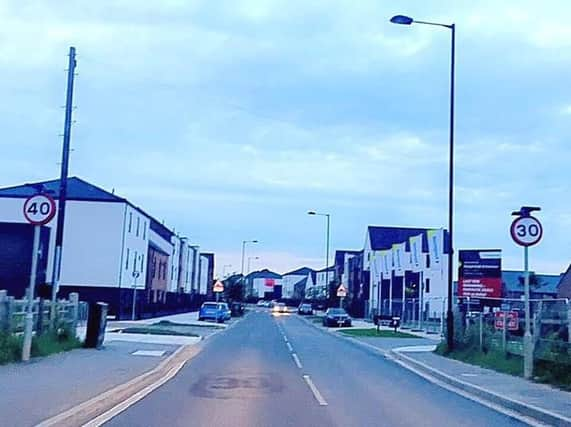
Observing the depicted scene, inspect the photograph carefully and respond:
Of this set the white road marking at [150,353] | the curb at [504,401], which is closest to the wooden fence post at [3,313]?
the white road marking at [150,353]

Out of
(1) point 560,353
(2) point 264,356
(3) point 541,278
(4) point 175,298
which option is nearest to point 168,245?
(4) point 175,298

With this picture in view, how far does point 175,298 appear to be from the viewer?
87875 millimetres

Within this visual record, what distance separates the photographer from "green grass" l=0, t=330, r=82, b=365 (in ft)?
62.6

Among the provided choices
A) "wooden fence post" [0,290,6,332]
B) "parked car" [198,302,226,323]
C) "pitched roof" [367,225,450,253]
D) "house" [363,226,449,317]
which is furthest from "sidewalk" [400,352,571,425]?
"pitched roof" [367,225,450,253]

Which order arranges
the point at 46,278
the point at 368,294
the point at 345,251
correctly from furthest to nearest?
the point at 345,251 → the point at 368,294 → the point at 46,278

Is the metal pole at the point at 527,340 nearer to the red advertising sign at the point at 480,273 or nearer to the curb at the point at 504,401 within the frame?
the curb at the point at 504,401

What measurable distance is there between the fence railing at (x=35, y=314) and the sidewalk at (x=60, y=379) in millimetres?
1119

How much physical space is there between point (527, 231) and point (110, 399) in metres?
10.1

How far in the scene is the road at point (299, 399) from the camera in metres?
13.1

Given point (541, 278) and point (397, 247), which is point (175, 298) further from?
point (541, 278)

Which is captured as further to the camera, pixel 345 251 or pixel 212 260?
pixel 212 260

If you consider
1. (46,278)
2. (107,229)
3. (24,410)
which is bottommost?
(24,410)

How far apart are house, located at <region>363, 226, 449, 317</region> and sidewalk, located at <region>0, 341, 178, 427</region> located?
3658cm

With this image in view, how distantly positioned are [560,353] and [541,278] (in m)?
94.0
